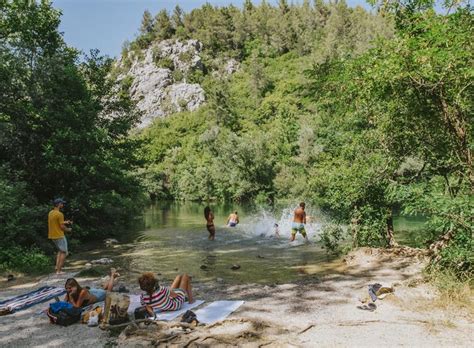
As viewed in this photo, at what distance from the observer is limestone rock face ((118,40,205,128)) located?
117688mm

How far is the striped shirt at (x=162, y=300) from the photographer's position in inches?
300

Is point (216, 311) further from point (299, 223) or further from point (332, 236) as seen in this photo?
point (299, 223)

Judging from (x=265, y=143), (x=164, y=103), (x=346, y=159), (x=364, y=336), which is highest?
(x=164, y=103)

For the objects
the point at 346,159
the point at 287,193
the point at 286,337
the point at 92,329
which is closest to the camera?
the point at 286,337

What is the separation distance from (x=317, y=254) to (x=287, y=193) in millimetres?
35584

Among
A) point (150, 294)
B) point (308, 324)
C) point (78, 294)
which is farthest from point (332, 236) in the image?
point (78, 294)

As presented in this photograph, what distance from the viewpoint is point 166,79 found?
128 m

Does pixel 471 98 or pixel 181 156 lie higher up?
pixel 181 156

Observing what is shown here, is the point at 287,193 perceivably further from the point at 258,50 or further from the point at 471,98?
the point at 258,50

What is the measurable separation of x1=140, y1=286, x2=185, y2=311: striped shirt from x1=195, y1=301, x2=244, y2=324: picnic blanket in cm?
46

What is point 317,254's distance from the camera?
50.4ft

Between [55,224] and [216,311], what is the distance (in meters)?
6.24

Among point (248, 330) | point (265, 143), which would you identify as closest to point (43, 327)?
point (248, 330)

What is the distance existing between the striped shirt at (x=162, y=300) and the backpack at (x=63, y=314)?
3.91 ft
